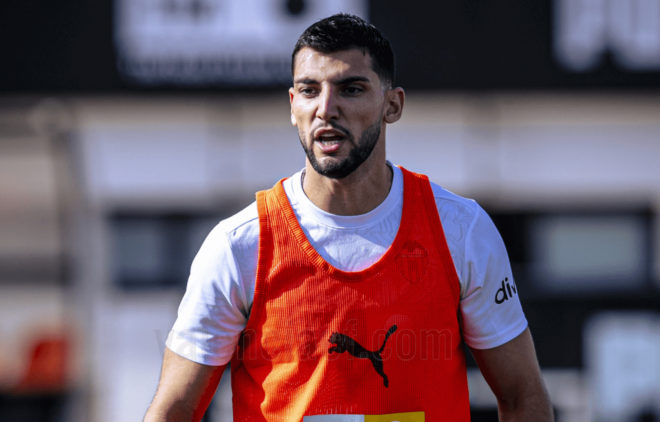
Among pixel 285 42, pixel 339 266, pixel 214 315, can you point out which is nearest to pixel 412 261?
pixel 339 266

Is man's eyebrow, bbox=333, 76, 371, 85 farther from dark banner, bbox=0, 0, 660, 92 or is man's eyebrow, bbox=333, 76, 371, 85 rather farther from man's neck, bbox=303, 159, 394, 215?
dark banner, bbox=0, 0, 660, 92

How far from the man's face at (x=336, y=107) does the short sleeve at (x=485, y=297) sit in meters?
0.43

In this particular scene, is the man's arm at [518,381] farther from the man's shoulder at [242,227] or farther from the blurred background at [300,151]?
the blurred background at [300,151]

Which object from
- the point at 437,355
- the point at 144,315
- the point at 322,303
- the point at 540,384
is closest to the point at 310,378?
the point at 322,303

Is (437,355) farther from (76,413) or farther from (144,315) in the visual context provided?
(76,413)

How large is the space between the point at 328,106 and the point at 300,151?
314cm

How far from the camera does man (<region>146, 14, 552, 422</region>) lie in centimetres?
209

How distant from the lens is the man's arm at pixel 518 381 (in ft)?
7.03

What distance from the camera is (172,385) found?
209cm

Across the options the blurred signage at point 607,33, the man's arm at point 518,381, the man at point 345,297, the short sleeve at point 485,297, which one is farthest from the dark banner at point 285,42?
Answer: the man's arm at point 518,381

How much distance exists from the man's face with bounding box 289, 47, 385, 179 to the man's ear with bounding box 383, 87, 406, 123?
80mm

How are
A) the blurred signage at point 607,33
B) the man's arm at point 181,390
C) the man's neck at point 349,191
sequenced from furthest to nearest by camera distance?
the blurred signage at point 607,33
the man's neck at point 349,191
the man's arm at point 181,390

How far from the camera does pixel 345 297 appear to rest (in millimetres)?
2102

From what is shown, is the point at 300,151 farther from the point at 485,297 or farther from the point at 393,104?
the point at 485,297
